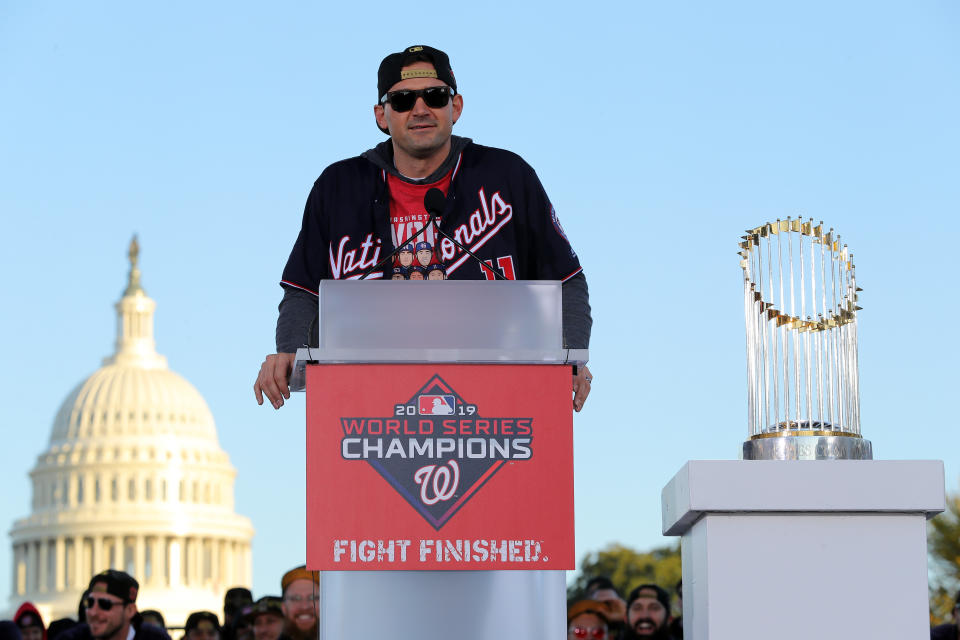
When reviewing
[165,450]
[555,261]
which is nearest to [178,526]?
[165,450]

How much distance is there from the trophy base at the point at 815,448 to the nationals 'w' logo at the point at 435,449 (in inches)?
32.5

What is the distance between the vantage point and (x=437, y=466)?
3.41 meters

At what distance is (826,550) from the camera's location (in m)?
3.81

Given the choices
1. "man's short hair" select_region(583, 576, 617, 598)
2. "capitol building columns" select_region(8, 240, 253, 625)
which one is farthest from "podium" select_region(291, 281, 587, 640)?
"capitol building columns" select_region(8, 240, 253, 625)

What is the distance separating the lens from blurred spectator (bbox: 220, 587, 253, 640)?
1332cm

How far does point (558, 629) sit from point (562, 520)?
305 millimetres

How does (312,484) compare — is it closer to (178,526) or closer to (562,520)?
(562,520)

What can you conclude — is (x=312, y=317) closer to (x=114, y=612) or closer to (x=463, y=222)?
(x=463, y=222)

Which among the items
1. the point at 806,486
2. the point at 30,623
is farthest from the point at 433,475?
the point at 30,623

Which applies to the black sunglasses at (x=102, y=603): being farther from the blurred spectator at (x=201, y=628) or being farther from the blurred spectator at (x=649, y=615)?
the blurred spectator at (x=649, y=615)

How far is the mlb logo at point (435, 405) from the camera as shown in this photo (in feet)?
11.3

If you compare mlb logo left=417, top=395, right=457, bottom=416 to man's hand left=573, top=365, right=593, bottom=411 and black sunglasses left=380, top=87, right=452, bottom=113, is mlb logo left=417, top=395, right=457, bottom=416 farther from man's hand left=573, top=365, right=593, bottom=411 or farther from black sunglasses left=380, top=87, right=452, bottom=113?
black sunglasses left=380, top=87, right=452, bottom=113

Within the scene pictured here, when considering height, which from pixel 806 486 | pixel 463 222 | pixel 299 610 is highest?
pixel 463 222

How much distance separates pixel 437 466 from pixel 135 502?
126 m
